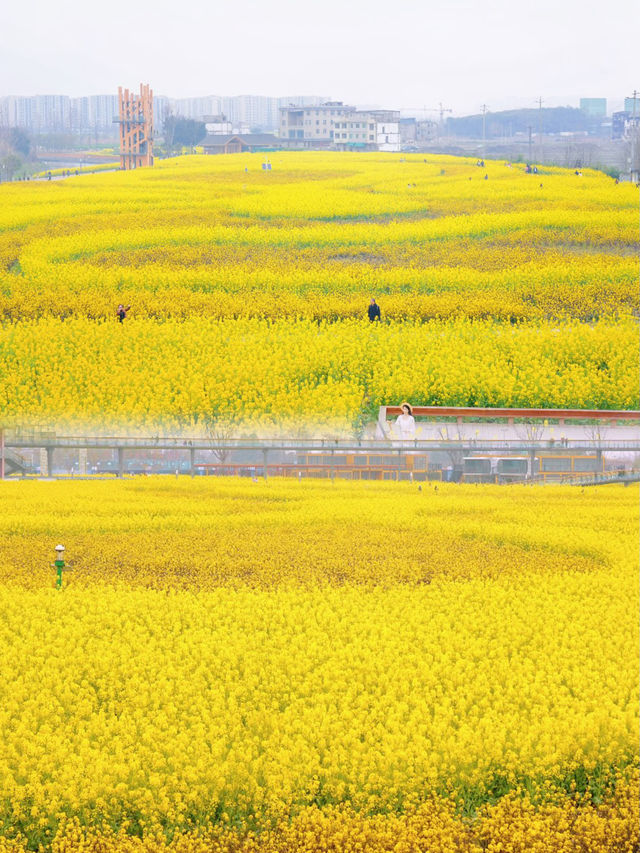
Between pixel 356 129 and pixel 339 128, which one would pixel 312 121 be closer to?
pixel 339 128

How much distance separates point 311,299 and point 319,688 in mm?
18562

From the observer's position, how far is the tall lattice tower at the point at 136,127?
164 feet

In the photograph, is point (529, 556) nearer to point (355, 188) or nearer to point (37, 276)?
point (37, 276)

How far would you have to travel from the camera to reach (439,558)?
11883 millimetres

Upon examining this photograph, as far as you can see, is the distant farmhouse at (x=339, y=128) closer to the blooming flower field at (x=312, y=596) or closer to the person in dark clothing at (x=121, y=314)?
the blooming flower field at (x=312, y=596)

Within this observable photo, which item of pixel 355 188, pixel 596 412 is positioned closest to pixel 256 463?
pixel 596 412

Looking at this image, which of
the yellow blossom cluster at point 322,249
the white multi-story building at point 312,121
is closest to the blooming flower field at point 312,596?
the yellow blossom cluster at point 322,249

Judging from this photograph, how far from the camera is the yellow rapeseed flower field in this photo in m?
6.98

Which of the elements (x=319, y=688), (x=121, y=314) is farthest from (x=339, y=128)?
(x=319, y=688)

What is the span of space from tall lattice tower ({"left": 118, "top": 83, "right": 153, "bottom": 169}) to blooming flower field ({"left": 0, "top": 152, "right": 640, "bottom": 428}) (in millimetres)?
6711

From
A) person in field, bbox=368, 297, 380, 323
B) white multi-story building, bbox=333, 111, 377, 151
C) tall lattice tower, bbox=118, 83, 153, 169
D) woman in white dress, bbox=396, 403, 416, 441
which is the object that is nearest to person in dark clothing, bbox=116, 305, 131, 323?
person in field, bbox=368, 297, 380, 323

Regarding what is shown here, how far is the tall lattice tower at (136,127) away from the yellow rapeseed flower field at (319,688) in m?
39.6

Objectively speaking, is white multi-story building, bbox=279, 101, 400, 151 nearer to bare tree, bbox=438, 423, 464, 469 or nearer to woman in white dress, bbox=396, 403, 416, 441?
bare tree, bbox=438, 423, 464, 469

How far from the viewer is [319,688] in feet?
27.1
